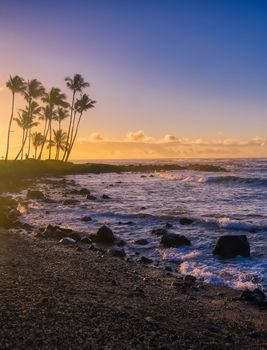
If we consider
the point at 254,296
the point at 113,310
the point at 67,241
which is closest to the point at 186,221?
the point at 67,241

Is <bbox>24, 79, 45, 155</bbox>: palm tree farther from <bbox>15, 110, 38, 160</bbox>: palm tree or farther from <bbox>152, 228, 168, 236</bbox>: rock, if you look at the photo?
<bbox>152, 228, 168, 236</bbox>: rock

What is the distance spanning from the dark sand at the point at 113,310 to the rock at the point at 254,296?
312 millimetres

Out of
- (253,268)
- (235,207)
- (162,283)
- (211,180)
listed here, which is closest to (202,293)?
(162,283)

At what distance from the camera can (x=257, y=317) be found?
34.0 feet

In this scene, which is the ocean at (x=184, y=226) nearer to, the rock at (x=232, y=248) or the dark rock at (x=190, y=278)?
the rock at (x=232, y=248)

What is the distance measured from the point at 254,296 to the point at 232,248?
17.1 ft

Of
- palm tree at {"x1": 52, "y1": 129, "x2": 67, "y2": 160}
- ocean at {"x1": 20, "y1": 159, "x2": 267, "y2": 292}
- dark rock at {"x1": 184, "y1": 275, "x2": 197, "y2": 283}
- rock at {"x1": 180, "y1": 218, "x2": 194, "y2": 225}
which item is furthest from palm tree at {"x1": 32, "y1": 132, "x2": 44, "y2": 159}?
dark rock at {"x1": 184, "y1": 275, "x2": 197, "y2": 283}

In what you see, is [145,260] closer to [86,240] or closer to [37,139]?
[86,240]

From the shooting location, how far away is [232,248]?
1680cm

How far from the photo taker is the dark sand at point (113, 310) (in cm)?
760

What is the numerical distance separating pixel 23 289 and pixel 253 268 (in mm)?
8470

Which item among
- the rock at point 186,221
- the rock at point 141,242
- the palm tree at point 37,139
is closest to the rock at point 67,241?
the rock at point 141,242

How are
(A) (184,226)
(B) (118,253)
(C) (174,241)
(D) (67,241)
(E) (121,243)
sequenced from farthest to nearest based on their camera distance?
(A) (184,226)
(E) (121,243)
(D) (67,241)
(C) (174,241)
(B) (118,253)

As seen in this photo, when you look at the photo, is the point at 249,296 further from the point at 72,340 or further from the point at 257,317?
the point at 72,340
